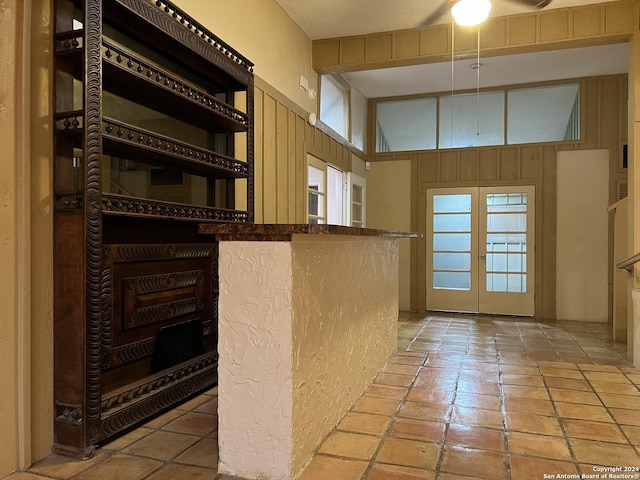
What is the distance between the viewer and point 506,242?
663 centimetres

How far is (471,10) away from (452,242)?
4248 mm

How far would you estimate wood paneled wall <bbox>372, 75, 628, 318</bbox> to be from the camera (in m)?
6.14

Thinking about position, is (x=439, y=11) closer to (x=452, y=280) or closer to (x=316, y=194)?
(x=316, y=194)

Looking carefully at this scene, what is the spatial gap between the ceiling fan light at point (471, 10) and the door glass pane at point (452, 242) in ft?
13.0

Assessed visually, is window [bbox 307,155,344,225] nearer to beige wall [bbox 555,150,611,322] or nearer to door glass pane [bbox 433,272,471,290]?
door glass pane [bbox 433,272,471,290]

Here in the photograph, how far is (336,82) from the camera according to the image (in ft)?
19.7

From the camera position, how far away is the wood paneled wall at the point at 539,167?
6.14 metres

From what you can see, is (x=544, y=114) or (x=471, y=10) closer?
(x=471, y=10)

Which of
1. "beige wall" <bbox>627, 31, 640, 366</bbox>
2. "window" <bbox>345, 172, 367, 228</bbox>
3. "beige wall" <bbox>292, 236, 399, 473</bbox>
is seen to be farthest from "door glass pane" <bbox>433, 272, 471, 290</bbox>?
"beige wall" <bbox>292, 236, 399, 473</bbox>

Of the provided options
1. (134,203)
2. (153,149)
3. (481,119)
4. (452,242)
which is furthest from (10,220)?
(481,119)

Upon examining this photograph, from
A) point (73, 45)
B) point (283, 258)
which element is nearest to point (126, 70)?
point (73, 45)

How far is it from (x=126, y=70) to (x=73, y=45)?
0.86ft

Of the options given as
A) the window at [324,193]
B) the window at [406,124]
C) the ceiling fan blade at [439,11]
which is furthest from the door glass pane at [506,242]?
the ceiling fan blade at [439,11]

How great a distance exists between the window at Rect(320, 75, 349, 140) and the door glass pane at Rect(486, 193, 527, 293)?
92.8 inches
